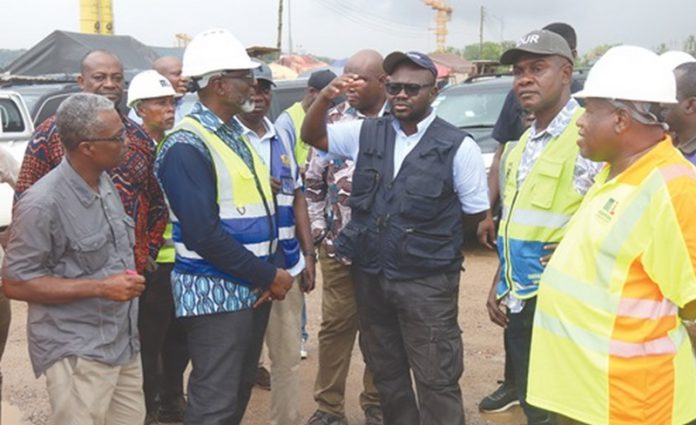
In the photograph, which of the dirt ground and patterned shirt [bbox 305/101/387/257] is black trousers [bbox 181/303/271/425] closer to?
patterned shirt [bbox 305/101/387/257]

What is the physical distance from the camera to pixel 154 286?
4410 mm

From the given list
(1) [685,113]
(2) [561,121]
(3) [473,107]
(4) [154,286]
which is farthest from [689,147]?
(3) [473,107]

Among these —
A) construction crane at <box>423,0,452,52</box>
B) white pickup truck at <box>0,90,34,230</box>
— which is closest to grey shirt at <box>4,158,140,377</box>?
white pickup truck at <box>0,90,34,230</box>

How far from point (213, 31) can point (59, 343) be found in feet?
4.83

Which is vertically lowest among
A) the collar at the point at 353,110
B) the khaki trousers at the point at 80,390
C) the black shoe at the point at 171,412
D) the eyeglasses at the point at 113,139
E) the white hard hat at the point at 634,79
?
the black shoe at the point at 171,412

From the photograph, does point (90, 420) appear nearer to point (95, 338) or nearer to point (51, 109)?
point (95, 338)

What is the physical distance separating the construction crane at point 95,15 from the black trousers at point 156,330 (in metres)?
34.1

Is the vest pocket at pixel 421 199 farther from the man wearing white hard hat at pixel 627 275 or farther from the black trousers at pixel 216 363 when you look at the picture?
the man wearing white hard hat at pixel 627 275

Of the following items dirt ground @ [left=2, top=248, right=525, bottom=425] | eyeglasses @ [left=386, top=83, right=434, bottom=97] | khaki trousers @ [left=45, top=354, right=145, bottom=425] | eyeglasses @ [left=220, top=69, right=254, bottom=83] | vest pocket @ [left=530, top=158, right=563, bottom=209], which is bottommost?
dirt ground @ [left=2, top=248, right=525, bottom=425]

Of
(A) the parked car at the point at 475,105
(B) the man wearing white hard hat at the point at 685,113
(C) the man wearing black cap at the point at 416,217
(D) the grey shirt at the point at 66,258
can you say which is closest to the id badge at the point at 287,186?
(C) the man wearing black cap at the point at 416,217

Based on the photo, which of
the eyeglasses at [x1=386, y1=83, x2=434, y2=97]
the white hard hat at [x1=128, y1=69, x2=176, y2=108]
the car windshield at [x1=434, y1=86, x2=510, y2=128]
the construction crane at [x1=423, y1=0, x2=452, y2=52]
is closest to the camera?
the eyeglasses at [x1=386, y1=83, x2=434, y2=97]

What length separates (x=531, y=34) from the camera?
3.67m

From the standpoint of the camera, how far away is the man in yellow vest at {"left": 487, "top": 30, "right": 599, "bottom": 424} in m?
3.44

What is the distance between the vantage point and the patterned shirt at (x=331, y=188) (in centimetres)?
464
